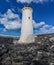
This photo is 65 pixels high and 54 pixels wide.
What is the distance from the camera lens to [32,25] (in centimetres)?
2686

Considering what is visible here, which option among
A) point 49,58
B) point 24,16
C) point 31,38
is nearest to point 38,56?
point 49,58

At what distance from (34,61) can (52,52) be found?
99.9 inches

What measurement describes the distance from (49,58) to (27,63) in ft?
5.61

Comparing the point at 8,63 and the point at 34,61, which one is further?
the point at 34,61

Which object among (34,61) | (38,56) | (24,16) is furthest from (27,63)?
(24,16)

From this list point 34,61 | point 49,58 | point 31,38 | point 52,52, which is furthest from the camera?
point 31,38

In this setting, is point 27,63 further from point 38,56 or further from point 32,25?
point 32,25

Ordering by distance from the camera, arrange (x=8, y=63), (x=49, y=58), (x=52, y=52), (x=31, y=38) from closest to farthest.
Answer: (x=8, y=63), (x=49, y=58), (x=52, y=52), (x=31, y=38)

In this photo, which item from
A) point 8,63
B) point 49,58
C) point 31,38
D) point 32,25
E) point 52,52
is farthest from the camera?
point 32,25

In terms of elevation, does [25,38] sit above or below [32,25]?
below

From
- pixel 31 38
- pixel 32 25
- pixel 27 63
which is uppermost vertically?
pixel 32 25

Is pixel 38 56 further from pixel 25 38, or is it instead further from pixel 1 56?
pixel 25 38

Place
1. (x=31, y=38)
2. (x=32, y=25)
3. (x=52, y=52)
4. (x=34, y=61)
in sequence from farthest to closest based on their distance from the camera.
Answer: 1. (x=32, y=25)
2. (x=31, y=38)
3. (x=52, y=52)
4. (x=34, y=61)

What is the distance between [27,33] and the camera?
26047 millimetres
